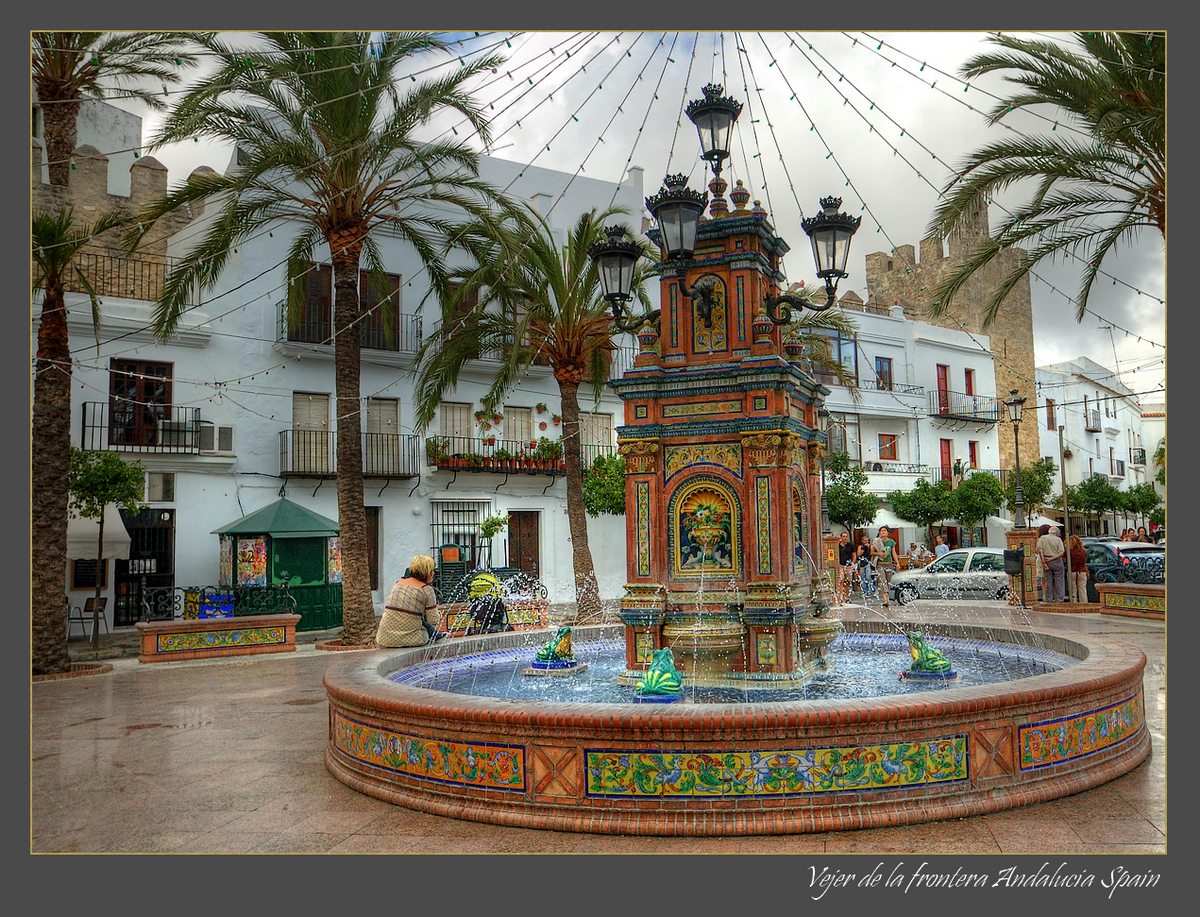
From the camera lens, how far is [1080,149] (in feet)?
35.5

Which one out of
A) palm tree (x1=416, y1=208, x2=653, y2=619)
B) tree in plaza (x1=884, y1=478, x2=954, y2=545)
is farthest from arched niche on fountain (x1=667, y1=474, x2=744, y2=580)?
tree in plaza (x1=884, y1=478, x2=954, y2=545)

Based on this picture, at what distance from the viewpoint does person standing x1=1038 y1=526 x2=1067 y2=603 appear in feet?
58.0

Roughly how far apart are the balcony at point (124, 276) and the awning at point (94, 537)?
4.62 meters

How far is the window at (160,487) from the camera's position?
19.6 metres

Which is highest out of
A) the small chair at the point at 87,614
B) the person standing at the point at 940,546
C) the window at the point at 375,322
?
the window at the point at 375,322

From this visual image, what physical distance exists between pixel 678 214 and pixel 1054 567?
45.7 feet

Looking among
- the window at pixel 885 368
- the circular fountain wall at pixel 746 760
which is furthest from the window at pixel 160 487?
the window at pixel 885 368

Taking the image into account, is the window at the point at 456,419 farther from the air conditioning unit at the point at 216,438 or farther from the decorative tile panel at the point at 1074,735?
the decorative tile panel at the point at 1074,735

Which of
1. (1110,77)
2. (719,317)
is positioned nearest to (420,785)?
(719,317)

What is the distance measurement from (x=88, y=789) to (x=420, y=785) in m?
2.23

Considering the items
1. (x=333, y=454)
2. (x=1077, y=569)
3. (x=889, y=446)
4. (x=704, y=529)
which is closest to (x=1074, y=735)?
(x=704, y=529)

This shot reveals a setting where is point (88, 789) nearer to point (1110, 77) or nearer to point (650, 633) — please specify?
point (650, 633)

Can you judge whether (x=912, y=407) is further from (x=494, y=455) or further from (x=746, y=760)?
(x=746, y=760)

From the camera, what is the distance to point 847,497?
2786cm
